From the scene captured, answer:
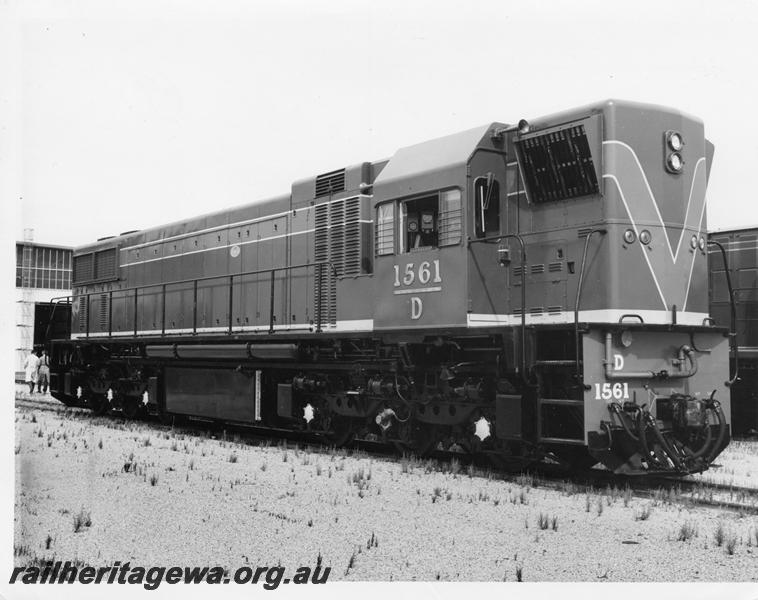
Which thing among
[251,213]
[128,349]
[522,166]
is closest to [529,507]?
[522,166]

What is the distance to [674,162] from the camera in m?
8.41

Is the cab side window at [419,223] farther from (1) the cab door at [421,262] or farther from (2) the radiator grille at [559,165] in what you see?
(2) the radiator grille at [559,165]

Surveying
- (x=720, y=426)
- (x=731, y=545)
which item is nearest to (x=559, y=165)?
(x=720, y=426)

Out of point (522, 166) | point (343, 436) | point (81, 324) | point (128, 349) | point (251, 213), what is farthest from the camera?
point (81, 324)

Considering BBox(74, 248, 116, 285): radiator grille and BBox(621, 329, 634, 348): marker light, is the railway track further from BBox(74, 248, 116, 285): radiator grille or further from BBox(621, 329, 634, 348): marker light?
BBox(74, 248, 116, 285): radiator grille

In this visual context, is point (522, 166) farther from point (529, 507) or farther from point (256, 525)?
point (256, 525)

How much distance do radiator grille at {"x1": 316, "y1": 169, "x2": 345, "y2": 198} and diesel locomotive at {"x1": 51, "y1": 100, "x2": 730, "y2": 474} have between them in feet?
0.09

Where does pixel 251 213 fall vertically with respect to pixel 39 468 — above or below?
above

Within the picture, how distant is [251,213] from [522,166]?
5.56 metres

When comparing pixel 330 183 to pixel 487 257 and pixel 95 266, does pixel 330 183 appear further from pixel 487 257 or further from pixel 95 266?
pixel 95 266

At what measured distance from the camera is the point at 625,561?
18.4ft

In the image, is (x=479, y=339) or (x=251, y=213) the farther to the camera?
(x=251, y=213)

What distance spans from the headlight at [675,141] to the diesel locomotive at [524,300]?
15 mm

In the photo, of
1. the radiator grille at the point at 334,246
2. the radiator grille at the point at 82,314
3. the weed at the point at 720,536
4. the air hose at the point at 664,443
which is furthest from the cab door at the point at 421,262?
the radiator grille at the point at 82,314
